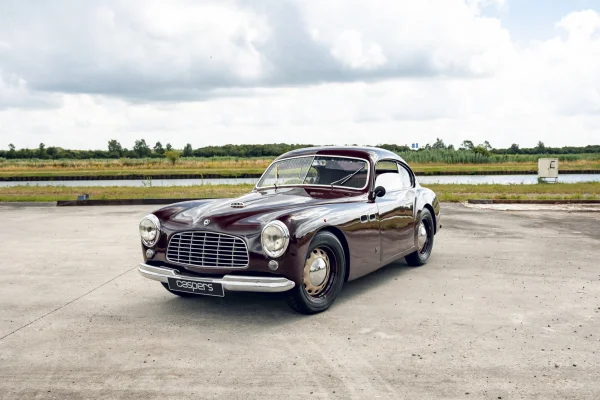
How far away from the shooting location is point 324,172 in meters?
7.18

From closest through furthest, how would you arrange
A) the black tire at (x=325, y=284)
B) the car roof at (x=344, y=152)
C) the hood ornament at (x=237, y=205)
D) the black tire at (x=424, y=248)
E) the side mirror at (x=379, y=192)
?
the black tire at (x=325, y=284), the hood ornament at (x=237, y=205), the side mirror at (x=379, y=192), the car roof at (x=344, y=152), the black tire at (x=424, y=248)

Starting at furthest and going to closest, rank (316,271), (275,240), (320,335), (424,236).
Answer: (424,236) → (316,271) → (275,240) → (320,335)

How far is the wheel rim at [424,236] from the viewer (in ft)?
27.6

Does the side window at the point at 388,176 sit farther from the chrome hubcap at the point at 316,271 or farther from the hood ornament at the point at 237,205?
the hood ornament at the point at 237,205

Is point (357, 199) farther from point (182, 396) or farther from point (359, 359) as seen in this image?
point (182, 396)

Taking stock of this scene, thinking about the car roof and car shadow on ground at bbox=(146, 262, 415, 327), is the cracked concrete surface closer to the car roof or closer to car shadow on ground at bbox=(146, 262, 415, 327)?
car shadow on ground at bbox=(146, 262, 415, 327)

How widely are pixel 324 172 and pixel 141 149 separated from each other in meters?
116

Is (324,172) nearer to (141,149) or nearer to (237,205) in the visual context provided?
(237,205)

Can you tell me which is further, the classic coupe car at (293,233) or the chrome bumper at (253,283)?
the classic coupe car at (293,233)

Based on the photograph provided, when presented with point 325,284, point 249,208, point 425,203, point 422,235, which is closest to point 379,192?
point 325,284

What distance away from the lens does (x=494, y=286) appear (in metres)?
6.97

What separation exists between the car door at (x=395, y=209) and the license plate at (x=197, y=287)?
2323 millimetres

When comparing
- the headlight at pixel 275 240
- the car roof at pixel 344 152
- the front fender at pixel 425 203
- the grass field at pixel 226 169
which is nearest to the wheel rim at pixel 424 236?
the front fender at pixel 425 203

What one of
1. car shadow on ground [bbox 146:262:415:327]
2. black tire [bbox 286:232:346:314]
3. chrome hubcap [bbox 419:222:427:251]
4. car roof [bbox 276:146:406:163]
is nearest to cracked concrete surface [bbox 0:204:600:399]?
car shadow on ground [bbox 146:262:415:327]
